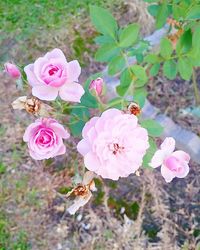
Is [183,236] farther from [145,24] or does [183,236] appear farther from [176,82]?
[145,24]

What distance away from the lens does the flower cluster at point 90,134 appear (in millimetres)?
1020

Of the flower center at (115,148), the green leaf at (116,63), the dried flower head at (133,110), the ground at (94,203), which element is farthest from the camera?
the ground at (94,203)

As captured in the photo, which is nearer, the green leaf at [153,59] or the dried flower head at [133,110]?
the dried flower head at [133,110]

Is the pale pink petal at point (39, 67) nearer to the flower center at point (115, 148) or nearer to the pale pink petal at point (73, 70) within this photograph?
the pale pink petal at point (73, 70)

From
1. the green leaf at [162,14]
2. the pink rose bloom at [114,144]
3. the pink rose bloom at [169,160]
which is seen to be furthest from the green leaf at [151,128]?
the green leaf at [162,14]

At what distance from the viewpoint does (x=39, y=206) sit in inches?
83.4

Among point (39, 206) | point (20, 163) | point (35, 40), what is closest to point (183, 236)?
point (39, 206)

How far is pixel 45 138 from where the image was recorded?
3.46ft

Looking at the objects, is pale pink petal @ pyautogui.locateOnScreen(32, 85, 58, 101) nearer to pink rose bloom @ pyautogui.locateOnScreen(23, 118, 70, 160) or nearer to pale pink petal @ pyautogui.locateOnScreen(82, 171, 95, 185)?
pink rose bloom @ pyautogui.locateOnScreen(23, 118, 70, 160)

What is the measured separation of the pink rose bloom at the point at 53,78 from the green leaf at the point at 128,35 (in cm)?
36

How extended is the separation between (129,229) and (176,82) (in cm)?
68

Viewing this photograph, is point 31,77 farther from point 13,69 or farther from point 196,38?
point 196,38

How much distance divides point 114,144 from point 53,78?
17 cm

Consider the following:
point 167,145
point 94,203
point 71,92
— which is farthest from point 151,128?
point 94,203
